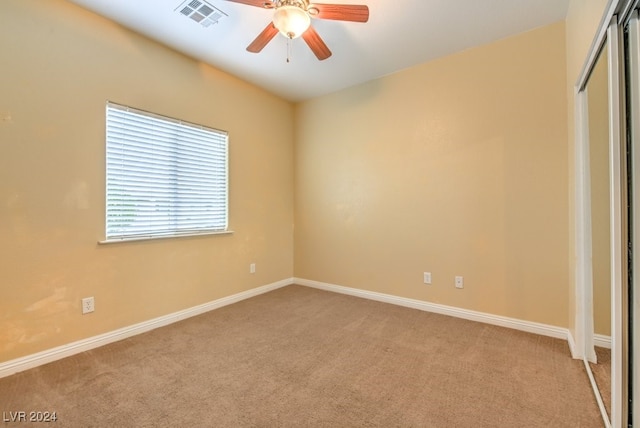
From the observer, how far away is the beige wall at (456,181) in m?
2.49

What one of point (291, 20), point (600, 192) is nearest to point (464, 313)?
point (600, 192)

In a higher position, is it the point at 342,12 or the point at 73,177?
the point at 342,12

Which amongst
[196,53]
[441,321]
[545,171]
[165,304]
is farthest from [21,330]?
[545,171]

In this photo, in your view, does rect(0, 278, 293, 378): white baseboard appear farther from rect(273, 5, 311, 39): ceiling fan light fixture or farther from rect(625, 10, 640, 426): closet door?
rect(625, 10, 640, 426): closet door

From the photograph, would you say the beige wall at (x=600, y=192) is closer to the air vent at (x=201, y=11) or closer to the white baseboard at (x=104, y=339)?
the air vent at (x=201, y=11)

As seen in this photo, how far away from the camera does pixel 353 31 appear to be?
252 cm

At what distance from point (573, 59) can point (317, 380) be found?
2977 millimetres

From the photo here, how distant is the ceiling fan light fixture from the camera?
1730mm

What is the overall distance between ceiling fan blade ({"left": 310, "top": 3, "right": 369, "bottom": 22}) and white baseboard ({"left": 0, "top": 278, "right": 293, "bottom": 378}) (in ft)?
9.53

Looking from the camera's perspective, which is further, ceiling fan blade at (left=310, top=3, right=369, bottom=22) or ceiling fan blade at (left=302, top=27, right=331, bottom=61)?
ceiling fan blade at (left=302, top=27, right=331, bottom=61)

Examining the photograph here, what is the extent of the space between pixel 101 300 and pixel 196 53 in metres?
2.48

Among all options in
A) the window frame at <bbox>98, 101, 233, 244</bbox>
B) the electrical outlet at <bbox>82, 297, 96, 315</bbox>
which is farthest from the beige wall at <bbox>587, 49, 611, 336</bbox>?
the electrical outlet at <bbox>82, 297, 96, 315</bbox>

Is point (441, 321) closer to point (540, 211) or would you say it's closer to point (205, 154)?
point (540, 211)

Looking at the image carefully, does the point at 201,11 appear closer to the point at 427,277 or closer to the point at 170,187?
the point at 170,187
